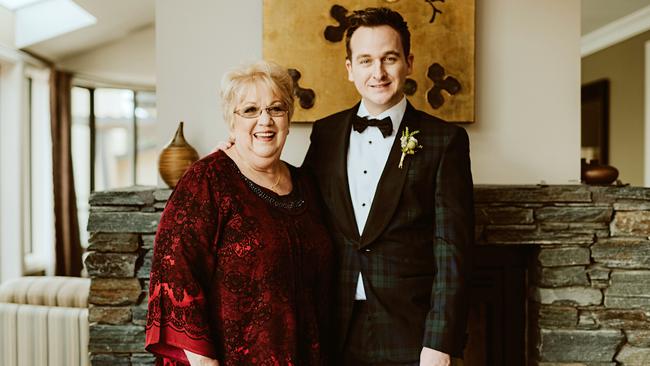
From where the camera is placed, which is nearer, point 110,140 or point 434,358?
point 434,358

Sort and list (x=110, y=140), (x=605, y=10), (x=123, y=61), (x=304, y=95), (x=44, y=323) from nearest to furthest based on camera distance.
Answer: (x=304, y=95), (x=44, y=323), (x=605, y=10), (x=123, y=61), (x=110, y=140)

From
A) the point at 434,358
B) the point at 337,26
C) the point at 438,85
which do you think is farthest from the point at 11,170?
the point at 434,358

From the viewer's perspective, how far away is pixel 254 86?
1.61m

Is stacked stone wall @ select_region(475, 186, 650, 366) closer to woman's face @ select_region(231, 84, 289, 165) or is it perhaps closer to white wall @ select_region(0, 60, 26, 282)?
woman's face @ select_region(231, 84, 289, 165)

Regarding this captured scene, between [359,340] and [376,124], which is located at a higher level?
[376,124]

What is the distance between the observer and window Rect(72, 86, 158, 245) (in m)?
5.62

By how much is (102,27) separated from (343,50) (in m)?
3.06

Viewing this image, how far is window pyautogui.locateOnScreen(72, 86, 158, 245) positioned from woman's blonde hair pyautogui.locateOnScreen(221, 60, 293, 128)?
13.7 ft

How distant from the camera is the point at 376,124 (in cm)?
172

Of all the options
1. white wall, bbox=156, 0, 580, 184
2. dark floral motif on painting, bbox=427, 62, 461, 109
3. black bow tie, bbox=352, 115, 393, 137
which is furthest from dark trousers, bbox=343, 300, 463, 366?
dark floral motif on painting, bbox=427, 62, 461, 109

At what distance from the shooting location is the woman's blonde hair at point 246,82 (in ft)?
5.28

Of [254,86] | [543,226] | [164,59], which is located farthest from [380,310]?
[164,59]

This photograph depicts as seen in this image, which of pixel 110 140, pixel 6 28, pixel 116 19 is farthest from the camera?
pixel 110 140

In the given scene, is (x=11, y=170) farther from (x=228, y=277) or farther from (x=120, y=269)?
(x=228, y=277)
